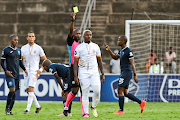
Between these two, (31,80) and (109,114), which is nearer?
(109,114)

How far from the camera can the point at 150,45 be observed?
17.1m

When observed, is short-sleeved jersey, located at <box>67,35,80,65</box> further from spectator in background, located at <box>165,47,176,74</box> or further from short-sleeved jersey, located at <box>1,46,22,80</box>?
spectator in background, located at <box>165,47,176,74</box>

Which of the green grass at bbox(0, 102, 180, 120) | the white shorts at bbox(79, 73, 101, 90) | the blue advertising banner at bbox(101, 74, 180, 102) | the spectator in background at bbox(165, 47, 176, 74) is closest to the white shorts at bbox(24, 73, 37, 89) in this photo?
the green grass at bbox(0, 102, 180, 120)

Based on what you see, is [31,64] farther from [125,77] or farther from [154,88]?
[154,88]

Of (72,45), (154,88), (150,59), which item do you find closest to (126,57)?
(72,45)

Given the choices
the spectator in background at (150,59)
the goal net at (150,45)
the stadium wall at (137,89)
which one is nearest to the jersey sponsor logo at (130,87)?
the stadium wall at (137,89)

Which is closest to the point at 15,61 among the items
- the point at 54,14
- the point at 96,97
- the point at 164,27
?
the point at 96,97

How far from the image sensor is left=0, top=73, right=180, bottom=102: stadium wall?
15.6 meters

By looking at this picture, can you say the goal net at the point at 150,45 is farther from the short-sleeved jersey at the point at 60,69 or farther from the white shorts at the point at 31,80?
the short-sleeved jersey at the point at 60,69

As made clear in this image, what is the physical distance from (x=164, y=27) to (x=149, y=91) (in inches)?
187

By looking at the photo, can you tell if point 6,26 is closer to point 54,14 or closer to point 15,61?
point 54,14

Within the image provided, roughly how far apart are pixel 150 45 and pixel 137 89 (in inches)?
90.9

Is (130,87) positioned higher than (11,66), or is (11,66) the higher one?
(11,66)

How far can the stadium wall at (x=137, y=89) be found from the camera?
15.6m
